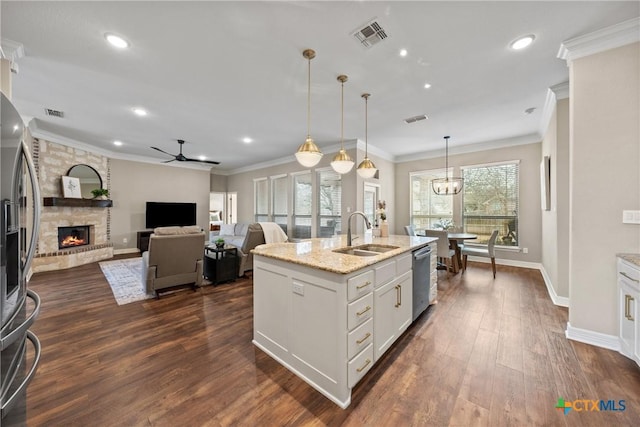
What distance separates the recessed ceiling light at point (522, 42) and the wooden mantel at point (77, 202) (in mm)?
8052

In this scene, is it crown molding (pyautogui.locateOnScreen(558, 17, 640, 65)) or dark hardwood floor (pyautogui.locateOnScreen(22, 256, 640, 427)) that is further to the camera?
crown molding (pyautogui.locateOnScreen(558, 17, 640, 65))

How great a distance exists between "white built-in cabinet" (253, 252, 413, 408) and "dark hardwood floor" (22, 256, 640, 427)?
5.3 inches

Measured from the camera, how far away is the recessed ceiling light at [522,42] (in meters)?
2.29

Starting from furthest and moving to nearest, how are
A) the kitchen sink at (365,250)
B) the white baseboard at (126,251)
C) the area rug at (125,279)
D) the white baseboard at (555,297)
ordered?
1. the white baseboard at (126,251)
2. the area rug at (125,279)
3. the white baseboard at (555,297)
4. the kitchen sink at (365,250)

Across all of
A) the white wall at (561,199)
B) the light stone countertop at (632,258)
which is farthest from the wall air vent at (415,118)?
the light stone countertop at (632,258)

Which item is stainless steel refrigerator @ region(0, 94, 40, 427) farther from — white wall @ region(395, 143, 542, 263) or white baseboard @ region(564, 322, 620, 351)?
white wall @ region(395, 143, 542, 263)

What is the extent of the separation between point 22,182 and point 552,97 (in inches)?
209

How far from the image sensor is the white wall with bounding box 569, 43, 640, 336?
86.4 inches

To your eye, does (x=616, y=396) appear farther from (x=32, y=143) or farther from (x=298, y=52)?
(x=32, y=143)

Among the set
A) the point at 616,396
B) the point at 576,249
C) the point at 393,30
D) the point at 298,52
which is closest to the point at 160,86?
the point at 298,52

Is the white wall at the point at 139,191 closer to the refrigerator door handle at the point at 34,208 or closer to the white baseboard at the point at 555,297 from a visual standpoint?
the refrigerator door handle at the point at 34,208

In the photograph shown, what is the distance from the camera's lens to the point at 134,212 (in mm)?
7195

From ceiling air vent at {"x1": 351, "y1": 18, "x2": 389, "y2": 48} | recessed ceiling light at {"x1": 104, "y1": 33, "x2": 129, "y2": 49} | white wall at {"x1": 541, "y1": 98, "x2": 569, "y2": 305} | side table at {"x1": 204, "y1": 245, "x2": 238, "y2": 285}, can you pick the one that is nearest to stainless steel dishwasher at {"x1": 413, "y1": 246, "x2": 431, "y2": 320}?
white wall at {"x1": 541, "y1": 98, "x2": 569, "y2": 305}

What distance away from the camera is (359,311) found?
5.89 ft
